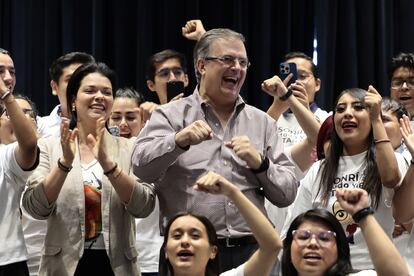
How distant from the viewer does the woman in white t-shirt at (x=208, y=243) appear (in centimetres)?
318

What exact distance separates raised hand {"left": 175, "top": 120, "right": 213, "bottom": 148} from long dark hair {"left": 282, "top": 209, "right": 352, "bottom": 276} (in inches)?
18.5

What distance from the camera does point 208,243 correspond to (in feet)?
10.9

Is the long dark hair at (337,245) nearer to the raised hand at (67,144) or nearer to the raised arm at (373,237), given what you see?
the raised arm at (373,237)

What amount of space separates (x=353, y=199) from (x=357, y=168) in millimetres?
473

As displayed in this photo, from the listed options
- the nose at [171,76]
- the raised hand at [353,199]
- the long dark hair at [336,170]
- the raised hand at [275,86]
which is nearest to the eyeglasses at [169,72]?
the nose at [171,76]

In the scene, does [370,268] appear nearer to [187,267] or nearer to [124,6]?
[187,267]

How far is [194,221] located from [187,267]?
0.16m

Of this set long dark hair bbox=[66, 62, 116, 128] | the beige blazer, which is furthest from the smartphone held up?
the beige blazer

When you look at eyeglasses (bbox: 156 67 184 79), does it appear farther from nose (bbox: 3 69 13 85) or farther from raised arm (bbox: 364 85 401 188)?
raised arm (bbox: 364 85 401 188)

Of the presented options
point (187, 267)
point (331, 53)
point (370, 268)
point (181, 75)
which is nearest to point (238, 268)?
point (187, 267)

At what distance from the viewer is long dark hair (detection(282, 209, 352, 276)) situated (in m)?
3.27

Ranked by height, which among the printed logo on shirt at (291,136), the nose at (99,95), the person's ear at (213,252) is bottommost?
the person's ear at (213,252)

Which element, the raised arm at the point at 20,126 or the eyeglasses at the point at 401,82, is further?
the eyeglasses at the point at 401,82

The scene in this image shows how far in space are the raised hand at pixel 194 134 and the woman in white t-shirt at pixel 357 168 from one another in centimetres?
64
